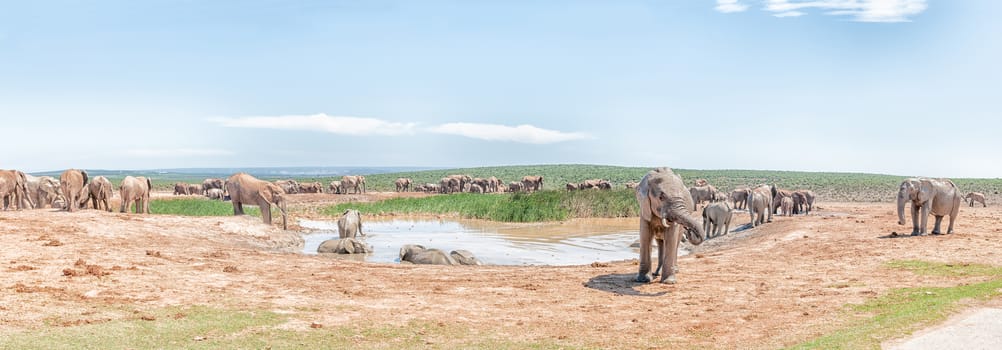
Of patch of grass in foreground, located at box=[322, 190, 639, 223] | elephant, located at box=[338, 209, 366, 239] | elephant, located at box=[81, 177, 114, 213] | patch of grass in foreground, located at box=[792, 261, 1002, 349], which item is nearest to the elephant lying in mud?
elephant, located at box=[338, 209, 366, 239]

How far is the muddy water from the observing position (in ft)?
76.2

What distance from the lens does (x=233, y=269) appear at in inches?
609

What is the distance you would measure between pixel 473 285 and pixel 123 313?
21.5ft

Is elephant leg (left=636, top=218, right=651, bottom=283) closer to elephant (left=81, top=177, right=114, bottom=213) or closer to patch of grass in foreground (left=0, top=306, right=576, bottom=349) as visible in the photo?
patch of grass in foreground (left=0, top=306, right=576, bottom=349)

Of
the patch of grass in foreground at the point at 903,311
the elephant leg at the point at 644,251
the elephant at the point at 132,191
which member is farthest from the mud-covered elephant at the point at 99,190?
the patch of grass in foreground at the point at 903,311

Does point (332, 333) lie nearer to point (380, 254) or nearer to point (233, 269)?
point (233, 269)

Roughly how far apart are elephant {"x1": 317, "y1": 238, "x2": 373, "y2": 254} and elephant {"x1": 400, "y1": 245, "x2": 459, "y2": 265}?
265 cm

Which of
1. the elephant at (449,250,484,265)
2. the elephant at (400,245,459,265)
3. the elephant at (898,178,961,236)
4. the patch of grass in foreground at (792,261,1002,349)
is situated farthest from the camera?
the elephant at (898,178,961,236)

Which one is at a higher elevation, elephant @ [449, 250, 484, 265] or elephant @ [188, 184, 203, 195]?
elephant @ [449, 250, 484, 265]

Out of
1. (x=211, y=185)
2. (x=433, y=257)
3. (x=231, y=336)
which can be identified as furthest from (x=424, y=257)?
(x=211, y=185)

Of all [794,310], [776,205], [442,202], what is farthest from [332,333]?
[442,202]

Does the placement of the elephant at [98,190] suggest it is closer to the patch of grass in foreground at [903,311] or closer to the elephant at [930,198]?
the patch of grass in foreground at [903,311]

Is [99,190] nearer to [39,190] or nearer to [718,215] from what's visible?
[39,190]

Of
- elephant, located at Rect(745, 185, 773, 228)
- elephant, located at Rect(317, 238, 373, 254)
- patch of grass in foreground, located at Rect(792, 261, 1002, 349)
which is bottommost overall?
elephant, located at Rect(317, 238, 373, 254)
